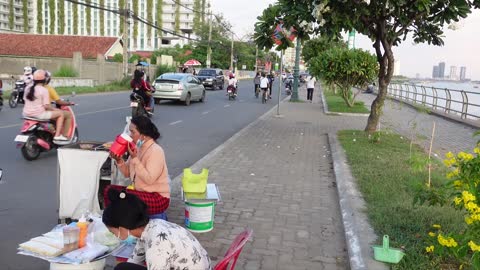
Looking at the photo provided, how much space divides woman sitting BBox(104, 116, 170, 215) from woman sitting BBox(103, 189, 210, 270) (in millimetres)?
1392

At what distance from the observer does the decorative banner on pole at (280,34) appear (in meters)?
11.3

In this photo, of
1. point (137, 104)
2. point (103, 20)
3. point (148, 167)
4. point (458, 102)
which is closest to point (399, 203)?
point (148, 167)

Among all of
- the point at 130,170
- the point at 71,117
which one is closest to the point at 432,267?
the point at 130,170

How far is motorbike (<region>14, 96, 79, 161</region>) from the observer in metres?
8.27

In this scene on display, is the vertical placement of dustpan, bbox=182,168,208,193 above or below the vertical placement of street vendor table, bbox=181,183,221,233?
above

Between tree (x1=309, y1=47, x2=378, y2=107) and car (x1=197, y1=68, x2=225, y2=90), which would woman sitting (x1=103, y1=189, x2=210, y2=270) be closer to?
tree (x1=309, y1=47, x2=378, y2=107)

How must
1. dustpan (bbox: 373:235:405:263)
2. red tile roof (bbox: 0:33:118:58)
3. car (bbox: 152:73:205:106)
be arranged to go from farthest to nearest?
1. red tile roof (bbox: 0:33:118:58)
2. car (bbox: 152:73:205:106)
3. dustpan (bbox: 373:235:405:263)

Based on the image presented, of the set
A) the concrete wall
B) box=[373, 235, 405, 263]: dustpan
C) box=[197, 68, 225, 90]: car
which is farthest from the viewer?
box=[197, 68, 225, 90]: car

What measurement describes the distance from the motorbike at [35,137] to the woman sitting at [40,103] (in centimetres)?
11

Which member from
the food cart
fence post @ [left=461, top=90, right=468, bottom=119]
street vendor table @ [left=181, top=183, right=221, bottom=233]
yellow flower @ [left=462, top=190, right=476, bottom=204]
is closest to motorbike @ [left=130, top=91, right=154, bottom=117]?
the food cart

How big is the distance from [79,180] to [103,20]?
124253 millimetres

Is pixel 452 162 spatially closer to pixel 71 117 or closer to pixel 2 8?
pixel 71 117

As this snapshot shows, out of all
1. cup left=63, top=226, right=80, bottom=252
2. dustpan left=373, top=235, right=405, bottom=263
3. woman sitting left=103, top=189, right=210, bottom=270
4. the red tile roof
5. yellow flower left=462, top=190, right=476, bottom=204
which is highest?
the red tile roof

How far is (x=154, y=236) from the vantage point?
279 cm
